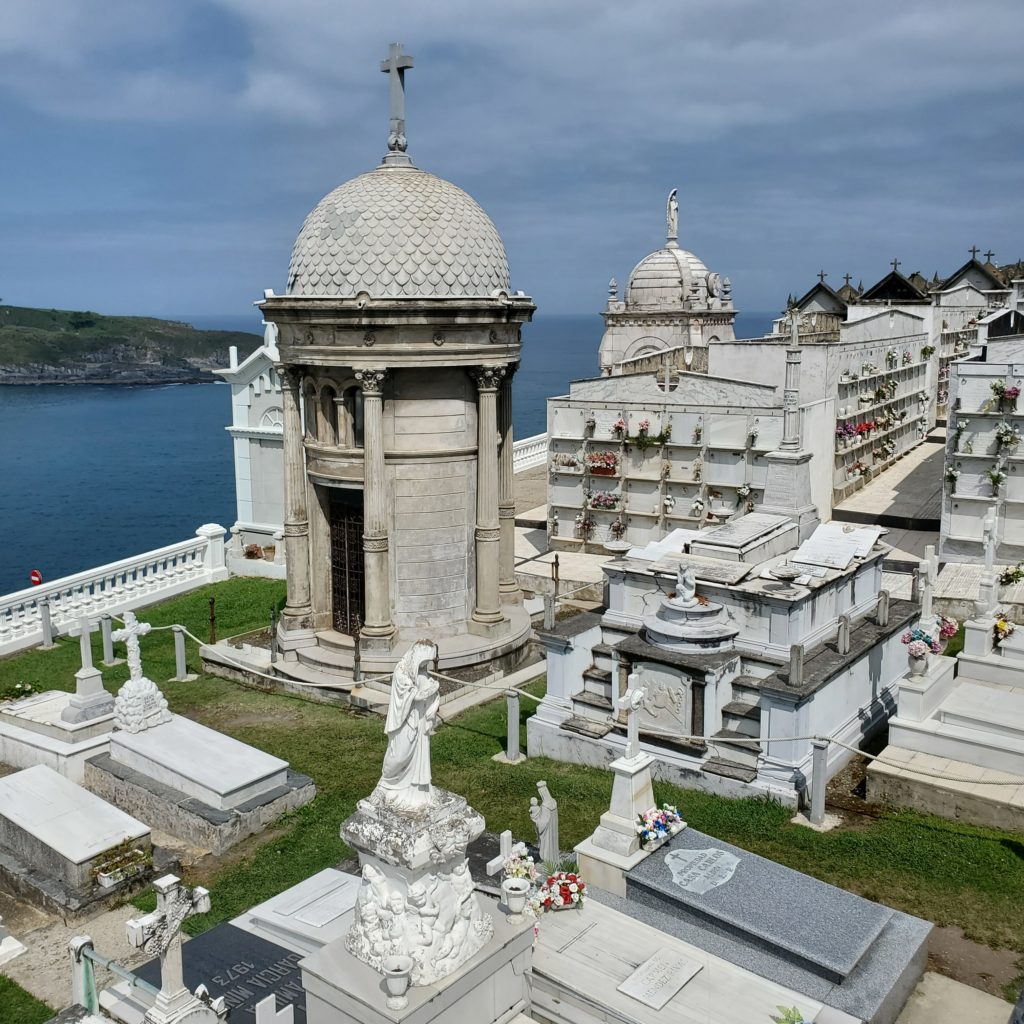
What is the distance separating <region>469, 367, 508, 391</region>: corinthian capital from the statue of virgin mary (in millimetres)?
10391

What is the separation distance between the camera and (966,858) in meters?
11.4

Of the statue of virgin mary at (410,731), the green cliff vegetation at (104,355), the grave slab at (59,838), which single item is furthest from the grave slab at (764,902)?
the green cliff vegetation at (104,355)

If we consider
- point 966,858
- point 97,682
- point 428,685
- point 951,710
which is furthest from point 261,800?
point 951,710

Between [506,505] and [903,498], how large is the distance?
16334 mm

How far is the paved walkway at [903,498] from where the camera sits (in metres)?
27.8

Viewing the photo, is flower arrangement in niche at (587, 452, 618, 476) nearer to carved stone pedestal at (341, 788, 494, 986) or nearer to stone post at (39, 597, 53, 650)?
stone post at (39, 597, 53, 650)

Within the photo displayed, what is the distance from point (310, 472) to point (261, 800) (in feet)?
22.9

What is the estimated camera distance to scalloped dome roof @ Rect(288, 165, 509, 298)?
1686 cm

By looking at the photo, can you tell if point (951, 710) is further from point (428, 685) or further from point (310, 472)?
point (310, 472)

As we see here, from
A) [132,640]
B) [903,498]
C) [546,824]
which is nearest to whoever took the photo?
[546,824]

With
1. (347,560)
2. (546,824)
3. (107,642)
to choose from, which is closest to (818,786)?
(546,824)

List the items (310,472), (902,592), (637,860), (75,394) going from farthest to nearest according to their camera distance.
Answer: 1. (75,394)
2. (902,592)
3. (310,472)
4. (637,860)

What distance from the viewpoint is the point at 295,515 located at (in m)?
18.4

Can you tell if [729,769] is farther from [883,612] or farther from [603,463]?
[603,463]
